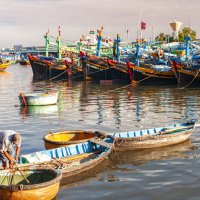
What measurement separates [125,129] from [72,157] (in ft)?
18.8

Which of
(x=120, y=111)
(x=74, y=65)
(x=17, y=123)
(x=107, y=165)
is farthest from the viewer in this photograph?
(x=74, y=65)

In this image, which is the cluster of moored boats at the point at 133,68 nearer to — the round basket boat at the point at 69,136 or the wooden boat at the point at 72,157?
the round basket boat at the point at 69,136

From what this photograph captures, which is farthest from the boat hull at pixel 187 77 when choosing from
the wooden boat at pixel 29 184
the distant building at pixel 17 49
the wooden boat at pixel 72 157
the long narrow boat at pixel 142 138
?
the distant building at pixel 17 49

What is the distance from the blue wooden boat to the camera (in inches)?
506

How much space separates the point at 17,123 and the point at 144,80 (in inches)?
946

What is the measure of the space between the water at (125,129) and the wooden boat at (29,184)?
76cm

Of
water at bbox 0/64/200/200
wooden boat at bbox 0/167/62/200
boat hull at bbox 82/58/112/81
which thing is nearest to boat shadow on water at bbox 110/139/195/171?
water at bbox 0/64/200/200

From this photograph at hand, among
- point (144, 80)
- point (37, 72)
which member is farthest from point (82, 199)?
point (37, 72)

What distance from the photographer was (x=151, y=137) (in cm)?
1321

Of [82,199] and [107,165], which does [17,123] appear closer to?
[107,165]

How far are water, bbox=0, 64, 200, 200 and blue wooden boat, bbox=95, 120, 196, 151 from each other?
0.23 m

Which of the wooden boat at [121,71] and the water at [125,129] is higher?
the wooden boat at [121,71]

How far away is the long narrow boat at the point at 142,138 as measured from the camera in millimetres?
12758

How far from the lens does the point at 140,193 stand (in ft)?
31.2
